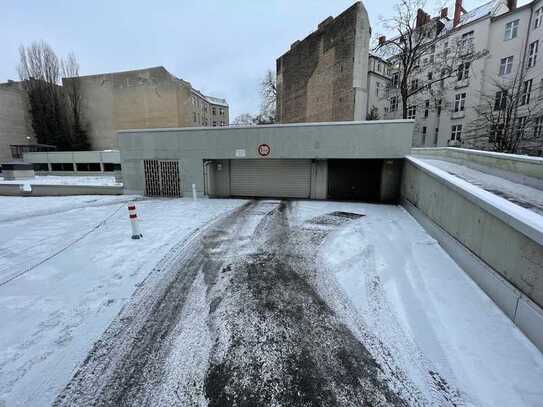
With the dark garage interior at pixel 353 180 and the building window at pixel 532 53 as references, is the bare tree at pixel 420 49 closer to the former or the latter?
the building window at pixel 532 53

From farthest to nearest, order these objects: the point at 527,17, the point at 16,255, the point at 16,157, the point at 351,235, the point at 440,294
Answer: the point at 16,157 → the point at 527,17 → the point at 351,235 → the point at 16,255 → the point at 440,294

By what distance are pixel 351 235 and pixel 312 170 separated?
5.78 meters

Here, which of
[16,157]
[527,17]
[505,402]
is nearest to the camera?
[505,402]

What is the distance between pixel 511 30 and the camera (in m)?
20.0

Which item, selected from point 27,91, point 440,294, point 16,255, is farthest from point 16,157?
point 440,294

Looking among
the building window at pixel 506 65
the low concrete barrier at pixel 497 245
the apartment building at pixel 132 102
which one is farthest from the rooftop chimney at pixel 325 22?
the low concrete barrier at pixel 497 245

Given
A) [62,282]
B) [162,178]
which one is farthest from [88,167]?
[62,282]

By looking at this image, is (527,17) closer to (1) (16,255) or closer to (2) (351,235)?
(2) (351,235)

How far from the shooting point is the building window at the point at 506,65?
2023 centimetres

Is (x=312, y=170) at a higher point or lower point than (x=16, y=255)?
higher

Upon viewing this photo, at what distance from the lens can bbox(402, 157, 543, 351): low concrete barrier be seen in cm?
254

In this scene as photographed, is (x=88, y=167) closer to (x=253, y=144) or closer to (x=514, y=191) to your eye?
(x=253, y=144)

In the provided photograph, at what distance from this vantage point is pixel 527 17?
19.1 meters

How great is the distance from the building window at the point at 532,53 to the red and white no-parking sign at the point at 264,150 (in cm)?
2380
